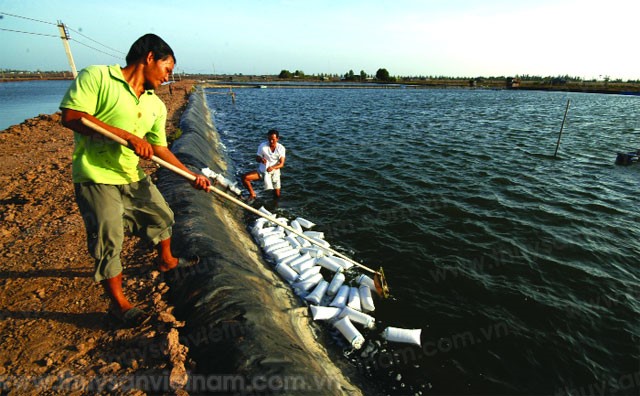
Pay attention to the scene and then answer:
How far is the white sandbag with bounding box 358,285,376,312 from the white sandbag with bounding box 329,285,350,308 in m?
0.31

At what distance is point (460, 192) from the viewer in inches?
459

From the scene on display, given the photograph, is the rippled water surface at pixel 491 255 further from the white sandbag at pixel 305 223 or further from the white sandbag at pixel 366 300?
the white sandbag at pixel 305 223

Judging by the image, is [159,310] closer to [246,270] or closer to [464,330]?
[246,270]

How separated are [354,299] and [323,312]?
2.61ft

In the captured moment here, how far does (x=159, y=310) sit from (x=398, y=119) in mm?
30997

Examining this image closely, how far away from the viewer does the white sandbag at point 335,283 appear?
625 centimetres

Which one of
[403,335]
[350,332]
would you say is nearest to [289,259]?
[350,332]

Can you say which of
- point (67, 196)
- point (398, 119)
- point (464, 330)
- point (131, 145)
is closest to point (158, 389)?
point (131, 145)

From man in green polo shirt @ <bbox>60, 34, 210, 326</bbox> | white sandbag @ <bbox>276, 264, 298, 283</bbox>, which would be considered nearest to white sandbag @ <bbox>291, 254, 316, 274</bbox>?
white sandbag @ <bbox>276, 264, 298, 283</bbox>

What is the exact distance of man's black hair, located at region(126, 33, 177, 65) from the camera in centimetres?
337

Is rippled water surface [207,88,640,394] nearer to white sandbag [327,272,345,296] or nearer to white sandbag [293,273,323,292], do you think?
white sandbag [327,272,345,296]

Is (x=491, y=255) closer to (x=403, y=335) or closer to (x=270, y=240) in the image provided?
(x=403, y=335)

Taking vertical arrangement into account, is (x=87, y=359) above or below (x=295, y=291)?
above

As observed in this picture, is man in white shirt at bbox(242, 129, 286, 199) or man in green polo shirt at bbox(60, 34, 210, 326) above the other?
man in green polo shirt at bbox(60, 34, 210, 326)
